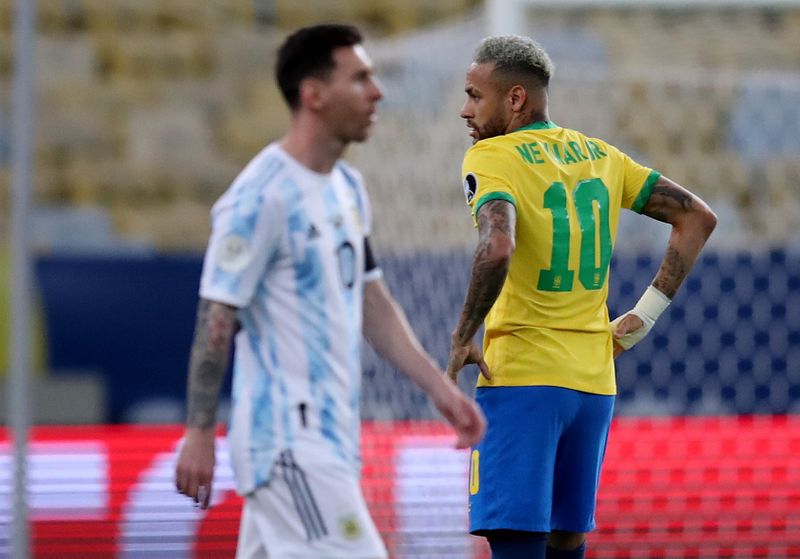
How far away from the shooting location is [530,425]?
385 cm

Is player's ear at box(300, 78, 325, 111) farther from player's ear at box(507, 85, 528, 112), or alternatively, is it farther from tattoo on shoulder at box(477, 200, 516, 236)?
player's ear at box(507, 85, 528, 112)

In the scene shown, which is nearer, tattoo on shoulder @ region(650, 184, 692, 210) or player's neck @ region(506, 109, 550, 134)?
player's neck @ region(506, 109, 550, 134)

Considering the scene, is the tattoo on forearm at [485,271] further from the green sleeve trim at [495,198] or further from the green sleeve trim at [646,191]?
the green sleeve trim at [646,191]

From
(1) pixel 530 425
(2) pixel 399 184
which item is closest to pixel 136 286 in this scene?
(2) pixel 399 184

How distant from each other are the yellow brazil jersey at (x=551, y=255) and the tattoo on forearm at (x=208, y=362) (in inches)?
Answer: 41.2

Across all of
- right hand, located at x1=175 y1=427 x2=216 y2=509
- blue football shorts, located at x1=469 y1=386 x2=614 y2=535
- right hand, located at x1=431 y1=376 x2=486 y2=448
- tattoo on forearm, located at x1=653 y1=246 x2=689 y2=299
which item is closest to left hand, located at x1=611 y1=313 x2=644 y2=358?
tattoo on forearm, located at x1=653 y1=246 x2=689 y2=299

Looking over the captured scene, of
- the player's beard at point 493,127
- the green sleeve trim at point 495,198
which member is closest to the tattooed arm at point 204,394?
the green sleeve trim at point 495,198

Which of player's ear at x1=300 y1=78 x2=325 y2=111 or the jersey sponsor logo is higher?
player's ear at x1=300 y1=78 x2=325 y2=111

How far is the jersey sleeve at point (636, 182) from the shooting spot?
4.07 metres

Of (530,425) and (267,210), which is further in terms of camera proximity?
(530,425)

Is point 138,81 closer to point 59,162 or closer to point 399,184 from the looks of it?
point 59,162

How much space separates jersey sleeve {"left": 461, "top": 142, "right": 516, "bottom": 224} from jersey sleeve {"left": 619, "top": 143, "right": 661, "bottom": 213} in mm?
460

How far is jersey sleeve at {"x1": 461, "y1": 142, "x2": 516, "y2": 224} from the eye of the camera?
374cm

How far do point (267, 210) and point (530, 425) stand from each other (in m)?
1.21
